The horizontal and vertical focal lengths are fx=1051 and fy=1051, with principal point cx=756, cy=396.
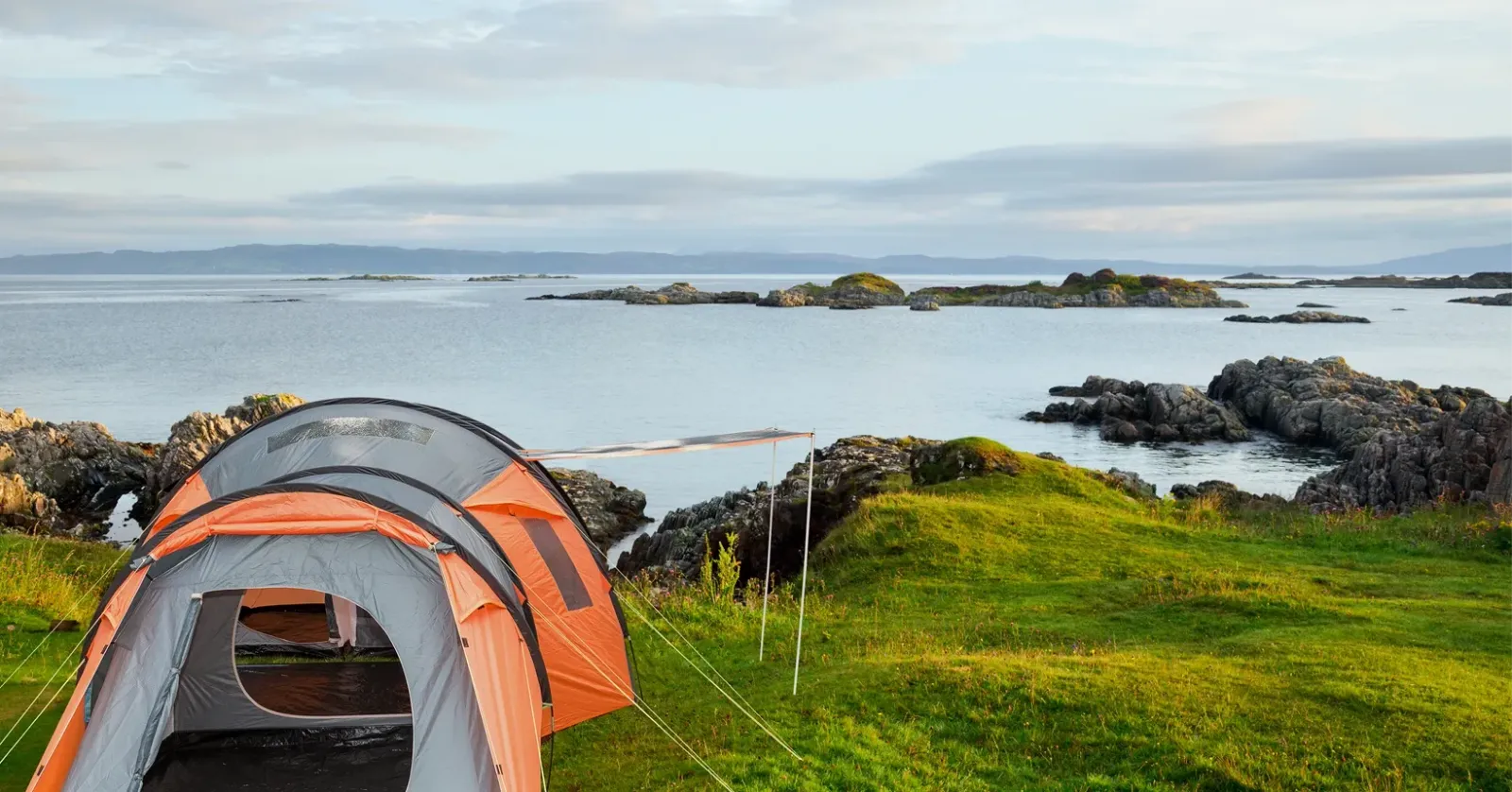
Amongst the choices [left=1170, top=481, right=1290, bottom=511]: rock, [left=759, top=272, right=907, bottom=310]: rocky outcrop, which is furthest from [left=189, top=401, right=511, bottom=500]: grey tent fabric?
[left=759, top=272, right=907, bottom=310]: rocky outcrop

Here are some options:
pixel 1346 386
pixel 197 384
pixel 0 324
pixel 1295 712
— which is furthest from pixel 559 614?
pixel 0 324

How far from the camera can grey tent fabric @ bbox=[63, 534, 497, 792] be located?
26.7 feet

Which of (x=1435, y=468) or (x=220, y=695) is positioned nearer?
(x=220, y=695)

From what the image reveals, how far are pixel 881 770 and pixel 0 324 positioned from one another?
426 ft

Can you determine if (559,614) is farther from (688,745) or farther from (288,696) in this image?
(288,696)

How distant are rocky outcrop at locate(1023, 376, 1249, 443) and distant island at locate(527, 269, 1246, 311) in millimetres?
104888

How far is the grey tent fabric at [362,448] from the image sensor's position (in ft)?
33.6

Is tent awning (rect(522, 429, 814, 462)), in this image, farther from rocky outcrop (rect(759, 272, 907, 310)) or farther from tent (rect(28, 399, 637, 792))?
Result: rocky outcrop (rect(759, 272, 907, 310))

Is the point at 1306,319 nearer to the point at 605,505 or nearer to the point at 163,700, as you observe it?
the point at 605,505

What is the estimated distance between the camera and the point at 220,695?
10.5m

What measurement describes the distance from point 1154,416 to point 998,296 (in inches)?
5181

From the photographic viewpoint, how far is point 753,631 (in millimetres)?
14586

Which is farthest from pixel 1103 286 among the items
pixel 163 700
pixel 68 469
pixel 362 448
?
pixel 163 700

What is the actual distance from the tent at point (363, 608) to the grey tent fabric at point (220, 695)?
17mm
